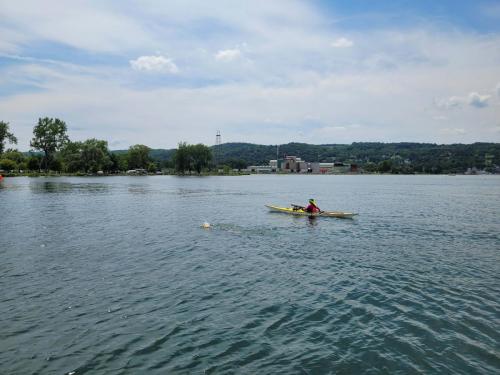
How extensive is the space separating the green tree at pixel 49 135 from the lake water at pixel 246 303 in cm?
14899

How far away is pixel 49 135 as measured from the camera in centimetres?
16588

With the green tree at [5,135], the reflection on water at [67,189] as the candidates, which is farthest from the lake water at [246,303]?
the green tree at [5,135]

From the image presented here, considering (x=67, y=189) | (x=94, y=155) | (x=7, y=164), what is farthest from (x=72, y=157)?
(x=67, y=189)

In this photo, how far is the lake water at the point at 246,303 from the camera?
11930 mm

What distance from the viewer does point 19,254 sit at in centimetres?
2464

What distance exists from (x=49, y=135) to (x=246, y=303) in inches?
6857

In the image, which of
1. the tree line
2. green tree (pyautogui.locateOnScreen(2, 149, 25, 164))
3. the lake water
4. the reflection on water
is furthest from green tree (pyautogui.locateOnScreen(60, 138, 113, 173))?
the lake water

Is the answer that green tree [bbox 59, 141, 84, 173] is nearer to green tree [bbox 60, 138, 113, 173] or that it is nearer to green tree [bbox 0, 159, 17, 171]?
green tree [bbox 60, 138, 113, 173]

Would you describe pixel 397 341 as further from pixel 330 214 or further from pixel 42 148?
pixel 42 148

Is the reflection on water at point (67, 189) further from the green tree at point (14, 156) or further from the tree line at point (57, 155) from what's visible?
the green tree at point (14, 156)

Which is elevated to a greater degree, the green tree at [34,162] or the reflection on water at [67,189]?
the green tree at [34,162]

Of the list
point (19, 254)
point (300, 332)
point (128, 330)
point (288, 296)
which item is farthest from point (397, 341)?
point (19, 254)

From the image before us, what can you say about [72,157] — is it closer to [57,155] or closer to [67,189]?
[57,155]

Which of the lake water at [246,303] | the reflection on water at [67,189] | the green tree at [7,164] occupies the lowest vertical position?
the lake water at [246,303]
